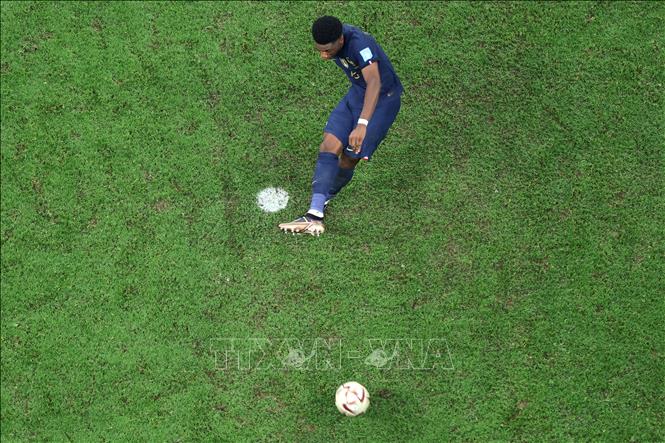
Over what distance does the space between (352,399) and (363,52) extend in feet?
10.2

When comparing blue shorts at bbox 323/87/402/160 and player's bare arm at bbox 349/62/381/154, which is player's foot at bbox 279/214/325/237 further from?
player's bare arm at bbox 349/62/381/154

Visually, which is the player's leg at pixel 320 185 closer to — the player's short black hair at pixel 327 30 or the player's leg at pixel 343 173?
the player's leg at pixel 343 173

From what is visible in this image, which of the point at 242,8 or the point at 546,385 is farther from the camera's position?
the point at 242,8

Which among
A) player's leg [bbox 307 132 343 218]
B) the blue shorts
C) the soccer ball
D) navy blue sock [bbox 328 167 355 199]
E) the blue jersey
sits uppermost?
the blue jersey

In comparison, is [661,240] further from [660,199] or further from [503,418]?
[503,418]

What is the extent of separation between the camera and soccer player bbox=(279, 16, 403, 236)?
5414mm

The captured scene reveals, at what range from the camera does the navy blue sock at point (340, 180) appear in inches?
243

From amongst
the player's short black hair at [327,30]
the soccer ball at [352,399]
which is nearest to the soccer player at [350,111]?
the player's short black hair at [327,30]

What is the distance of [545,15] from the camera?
22.7ft

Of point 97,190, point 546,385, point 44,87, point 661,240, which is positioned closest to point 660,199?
point 661,240

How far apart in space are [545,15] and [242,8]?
3356 mm

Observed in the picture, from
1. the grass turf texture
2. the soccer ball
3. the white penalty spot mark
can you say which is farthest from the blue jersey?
the soccer ball

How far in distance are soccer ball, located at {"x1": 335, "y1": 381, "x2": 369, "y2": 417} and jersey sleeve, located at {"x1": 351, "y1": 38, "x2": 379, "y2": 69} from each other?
293cm

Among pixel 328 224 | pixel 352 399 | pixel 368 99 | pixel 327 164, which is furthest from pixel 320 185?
pixel 352 399
